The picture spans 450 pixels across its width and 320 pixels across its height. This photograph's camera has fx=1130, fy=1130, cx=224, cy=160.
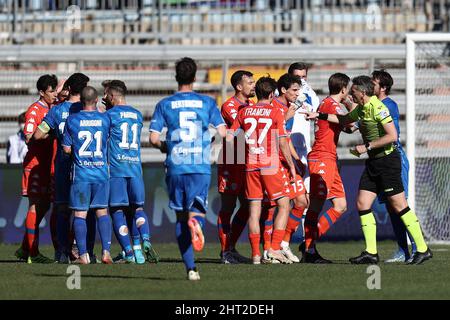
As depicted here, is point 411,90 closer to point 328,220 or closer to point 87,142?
point 328,220

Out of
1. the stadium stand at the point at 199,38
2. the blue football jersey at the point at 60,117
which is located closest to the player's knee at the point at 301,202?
the blue football jersey at the point at 60,117

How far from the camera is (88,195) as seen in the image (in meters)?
13.2

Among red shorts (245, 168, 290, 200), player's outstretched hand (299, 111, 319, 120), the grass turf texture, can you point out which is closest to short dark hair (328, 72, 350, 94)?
player's outstretched hand (299, 111, 319, 120)

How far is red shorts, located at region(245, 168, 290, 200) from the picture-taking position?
513 inches

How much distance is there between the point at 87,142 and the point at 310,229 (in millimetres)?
2933

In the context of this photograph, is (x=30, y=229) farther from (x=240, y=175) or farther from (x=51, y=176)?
(x=240, y=175)

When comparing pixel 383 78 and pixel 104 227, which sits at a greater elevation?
pixel 383 78

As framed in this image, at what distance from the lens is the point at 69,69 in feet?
74.2

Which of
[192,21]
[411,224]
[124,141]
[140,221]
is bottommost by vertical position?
[140,221]

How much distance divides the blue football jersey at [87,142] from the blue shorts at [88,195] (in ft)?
0.23

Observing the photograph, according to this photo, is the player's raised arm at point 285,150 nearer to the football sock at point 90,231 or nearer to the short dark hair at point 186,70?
the short dark hair at point 186,70

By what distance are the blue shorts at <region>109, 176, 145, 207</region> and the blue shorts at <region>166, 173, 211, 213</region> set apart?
2.92m

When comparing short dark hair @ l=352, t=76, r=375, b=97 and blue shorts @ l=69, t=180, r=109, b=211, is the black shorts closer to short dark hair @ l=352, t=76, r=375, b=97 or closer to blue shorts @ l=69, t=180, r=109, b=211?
short dark hair @ l=352, t=76, r=375, b=97

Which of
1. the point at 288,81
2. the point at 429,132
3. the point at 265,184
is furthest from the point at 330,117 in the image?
the point at 429,132
